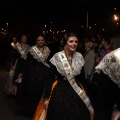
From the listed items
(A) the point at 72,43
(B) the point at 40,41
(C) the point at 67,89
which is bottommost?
(C) the point at 67,89

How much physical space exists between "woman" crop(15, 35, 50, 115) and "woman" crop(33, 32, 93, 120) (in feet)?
6.86

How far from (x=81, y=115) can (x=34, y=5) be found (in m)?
31.2

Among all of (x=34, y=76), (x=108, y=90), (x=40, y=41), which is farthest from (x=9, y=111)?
(x=108, y=90)

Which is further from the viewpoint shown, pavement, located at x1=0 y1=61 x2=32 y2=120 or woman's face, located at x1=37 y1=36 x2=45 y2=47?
woman's face, located at x1=37 y1=36 x2=45 y2=47

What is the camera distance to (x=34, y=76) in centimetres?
734

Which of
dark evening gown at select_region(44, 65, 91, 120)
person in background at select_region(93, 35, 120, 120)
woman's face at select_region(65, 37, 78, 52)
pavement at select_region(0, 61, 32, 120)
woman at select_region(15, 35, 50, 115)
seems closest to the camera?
person in background at select_region(93, 35, 120, 120)

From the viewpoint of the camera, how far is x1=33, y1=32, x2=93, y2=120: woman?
4664mm

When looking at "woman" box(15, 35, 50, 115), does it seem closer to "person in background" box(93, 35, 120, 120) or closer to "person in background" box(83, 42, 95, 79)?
"person in background" box(83, 42, 95, 79)

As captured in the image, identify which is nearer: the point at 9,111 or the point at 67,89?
the point at 67,89

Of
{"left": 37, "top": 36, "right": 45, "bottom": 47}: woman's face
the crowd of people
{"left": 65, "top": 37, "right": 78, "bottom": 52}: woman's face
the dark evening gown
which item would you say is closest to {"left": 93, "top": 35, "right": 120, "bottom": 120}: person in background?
the crowd of people

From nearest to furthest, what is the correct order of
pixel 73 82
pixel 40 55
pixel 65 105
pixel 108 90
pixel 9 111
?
1. pixel 108 90
2. pixel 65 105
3. pixel 73 82
4. pixel 40 55
5. pixel 9 111

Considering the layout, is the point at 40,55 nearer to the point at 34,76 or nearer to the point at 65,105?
the point at 34,76

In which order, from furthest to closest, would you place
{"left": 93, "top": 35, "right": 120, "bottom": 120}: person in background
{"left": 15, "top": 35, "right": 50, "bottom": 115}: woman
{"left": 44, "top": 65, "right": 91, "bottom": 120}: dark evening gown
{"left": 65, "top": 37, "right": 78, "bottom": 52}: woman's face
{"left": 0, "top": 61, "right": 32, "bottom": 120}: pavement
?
{"left": 15, "top": 35, "right": 50, "bottom": 115}: woman, {"left": 0, "top": 61, "right": 32, "bottom": 120}: pavement, {"left": 65, "top": 37, "right": 78, "bottom": 52}: woman's face, {"left": 44, "top": 65, "right": 91, "bottom": 120}: dark evening gown, {"left": 93, "top": 35, "right": 120, "bottom": 120}: person in background

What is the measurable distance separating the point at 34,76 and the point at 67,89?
102 inches
